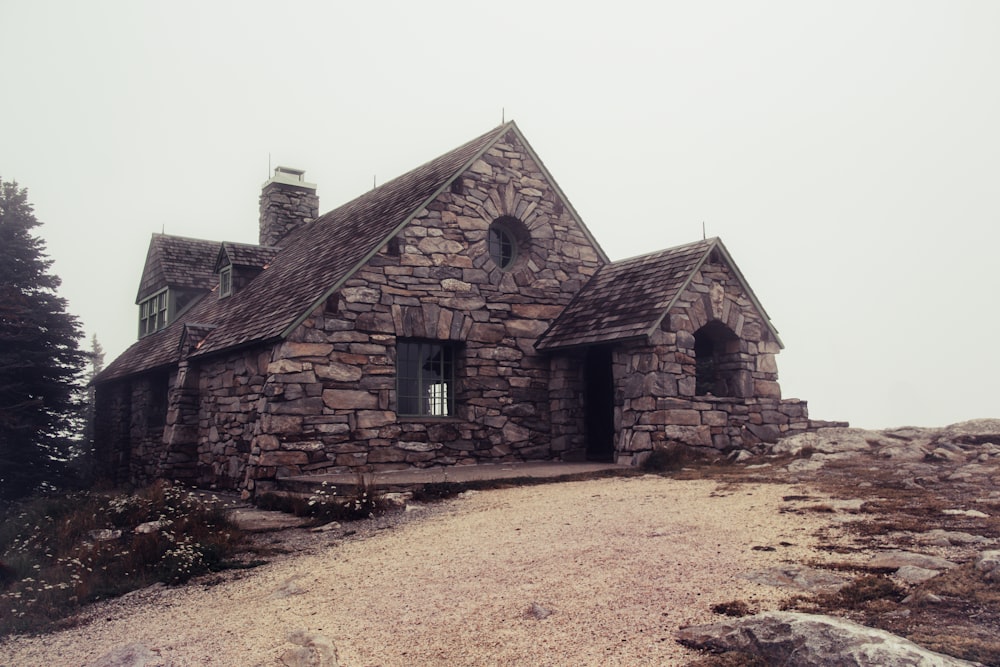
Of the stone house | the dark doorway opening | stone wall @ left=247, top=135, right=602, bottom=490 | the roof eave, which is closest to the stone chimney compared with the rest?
the stone house

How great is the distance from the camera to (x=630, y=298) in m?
15.1

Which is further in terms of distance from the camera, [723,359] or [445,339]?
[723,359]

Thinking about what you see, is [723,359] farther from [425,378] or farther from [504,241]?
[425,378]

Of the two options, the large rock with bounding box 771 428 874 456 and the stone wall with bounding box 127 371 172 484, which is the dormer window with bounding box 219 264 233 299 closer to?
the stone wall with bounding box 127 371 172 484

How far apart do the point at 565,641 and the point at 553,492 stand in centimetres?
567

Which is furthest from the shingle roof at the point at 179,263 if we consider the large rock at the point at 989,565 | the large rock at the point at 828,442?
the large rock at the point at 989,565

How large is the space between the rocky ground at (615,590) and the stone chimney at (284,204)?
53.7ft

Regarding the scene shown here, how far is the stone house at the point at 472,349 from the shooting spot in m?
13.6

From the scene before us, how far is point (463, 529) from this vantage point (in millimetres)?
8797

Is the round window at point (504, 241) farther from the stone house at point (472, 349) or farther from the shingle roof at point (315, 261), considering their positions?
the shingle roof at point (315, 261)

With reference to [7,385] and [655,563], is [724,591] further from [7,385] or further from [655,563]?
[7,385]

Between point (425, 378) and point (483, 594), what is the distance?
8949mm

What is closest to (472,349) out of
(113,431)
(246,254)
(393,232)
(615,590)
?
(393,232)

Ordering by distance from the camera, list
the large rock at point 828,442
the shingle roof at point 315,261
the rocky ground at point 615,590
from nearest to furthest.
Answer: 1. the rocky ground at point 615,590
2. the large rock at point 828,442
3. the shingle roof at point 315,261
